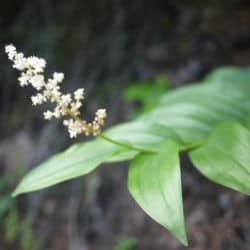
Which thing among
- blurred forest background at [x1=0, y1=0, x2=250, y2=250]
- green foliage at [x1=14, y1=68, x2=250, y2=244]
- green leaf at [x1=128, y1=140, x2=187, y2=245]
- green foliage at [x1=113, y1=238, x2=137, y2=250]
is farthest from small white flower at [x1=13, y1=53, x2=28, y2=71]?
green foliage at [x1=113, y1=238, x2=137, y2=250]

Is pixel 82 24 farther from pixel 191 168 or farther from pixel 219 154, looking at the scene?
pixel 219 154

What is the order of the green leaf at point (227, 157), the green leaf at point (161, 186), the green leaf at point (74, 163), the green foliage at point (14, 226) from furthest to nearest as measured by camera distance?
the green foliage at point (14, 226), the green leaf at point (74, 163), the green leaf at point (227, 157), the green leaf at point (161, 186)

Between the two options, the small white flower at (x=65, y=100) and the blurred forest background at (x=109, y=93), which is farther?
the blurred forest background at (x=109, y=93)

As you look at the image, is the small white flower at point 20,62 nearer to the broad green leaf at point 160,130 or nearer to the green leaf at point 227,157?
the broad green leaf at point 160,130

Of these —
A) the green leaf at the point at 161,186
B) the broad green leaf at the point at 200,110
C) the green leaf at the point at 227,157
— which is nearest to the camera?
the green leaf at the point at 161,186

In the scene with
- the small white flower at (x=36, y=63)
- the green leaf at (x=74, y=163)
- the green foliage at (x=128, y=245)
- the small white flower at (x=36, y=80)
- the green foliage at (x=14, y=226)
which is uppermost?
the green foliage at (x=14, y=226)

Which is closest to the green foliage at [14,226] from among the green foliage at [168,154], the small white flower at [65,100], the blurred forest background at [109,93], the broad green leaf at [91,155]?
the blurred forest background at [109,93]

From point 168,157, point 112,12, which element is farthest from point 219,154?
point 112,12
